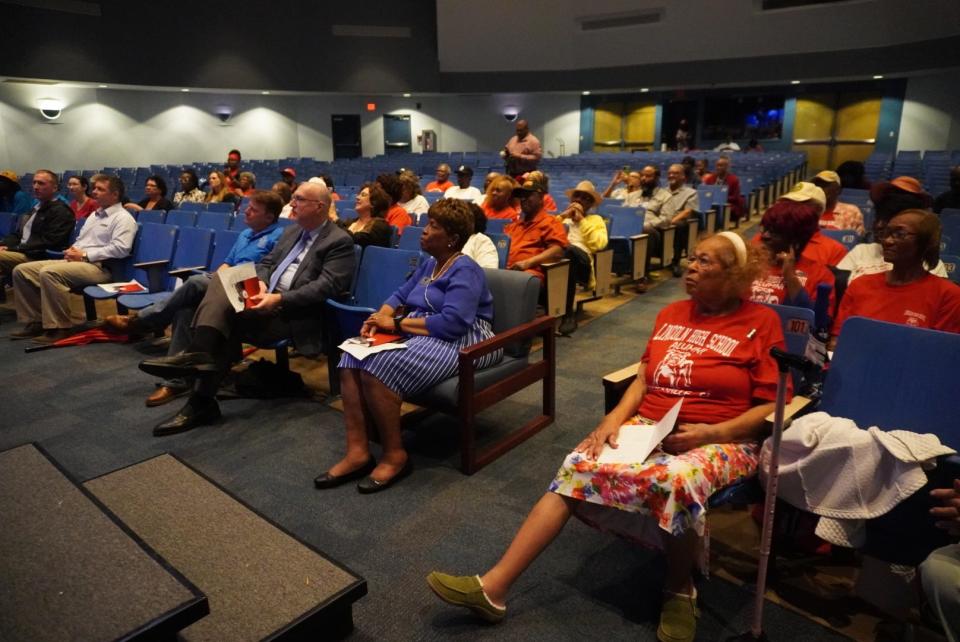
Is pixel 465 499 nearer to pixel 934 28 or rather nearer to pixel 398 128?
pixel 934 28

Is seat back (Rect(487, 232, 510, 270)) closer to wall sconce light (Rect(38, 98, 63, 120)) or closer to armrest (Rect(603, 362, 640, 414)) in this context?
armrest (Rect(603, 362, 640, 414))

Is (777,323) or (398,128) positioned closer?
(777,323)

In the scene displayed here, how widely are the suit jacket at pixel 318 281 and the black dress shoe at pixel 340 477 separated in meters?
0.92

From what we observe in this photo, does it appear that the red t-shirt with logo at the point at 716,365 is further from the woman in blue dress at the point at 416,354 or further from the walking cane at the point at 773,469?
the woman in blue dress at the point at 416,354

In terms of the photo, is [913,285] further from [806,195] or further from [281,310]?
[281,310]

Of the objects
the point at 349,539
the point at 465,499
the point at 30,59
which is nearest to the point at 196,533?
the point at 349,539

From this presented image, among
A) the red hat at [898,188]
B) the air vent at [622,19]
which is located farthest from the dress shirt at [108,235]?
the air vent at [622,19]

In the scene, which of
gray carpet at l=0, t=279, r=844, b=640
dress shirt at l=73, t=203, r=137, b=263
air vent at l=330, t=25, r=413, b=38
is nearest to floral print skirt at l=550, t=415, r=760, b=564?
gray carpet at l=0, t=279, r=844, b=640

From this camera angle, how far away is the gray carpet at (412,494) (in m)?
1.87

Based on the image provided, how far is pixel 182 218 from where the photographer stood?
5.39 metres

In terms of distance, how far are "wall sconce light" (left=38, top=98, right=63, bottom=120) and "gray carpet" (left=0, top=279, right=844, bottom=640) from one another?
11.4 m

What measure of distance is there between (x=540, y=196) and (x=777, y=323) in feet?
8.63

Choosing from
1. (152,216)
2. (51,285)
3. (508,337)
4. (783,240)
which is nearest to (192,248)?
(51,285)

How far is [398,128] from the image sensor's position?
19.5 metres
